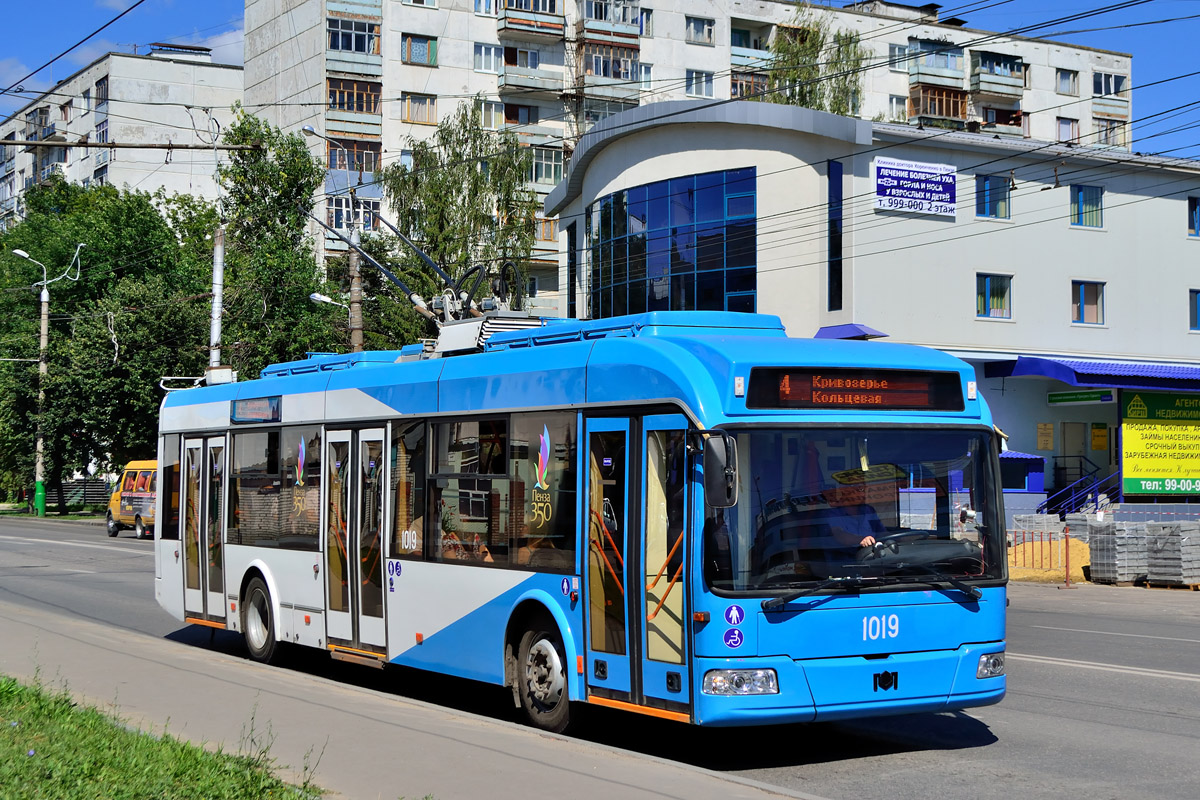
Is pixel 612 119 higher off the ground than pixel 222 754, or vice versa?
pixel 612 119

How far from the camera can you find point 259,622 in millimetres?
14117

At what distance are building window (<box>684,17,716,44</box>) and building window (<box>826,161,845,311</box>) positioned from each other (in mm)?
36253

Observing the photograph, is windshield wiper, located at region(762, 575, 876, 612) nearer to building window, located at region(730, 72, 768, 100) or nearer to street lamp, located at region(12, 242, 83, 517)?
street lamp, located at region(12, 242, 83, 517)

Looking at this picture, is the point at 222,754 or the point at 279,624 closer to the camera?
the point at 222,754

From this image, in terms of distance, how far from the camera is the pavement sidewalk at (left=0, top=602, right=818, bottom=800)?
279 inches

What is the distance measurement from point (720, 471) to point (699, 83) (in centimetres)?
6556

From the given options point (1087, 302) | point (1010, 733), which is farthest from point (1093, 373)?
point (1010, 733)

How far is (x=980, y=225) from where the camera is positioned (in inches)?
1527

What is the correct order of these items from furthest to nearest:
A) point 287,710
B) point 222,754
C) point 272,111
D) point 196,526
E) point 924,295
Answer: point 272,111 → point 924,295 → point 196,526 → point 287,710 → point 222,754

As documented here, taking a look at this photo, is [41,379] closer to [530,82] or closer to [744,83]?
[530,82]

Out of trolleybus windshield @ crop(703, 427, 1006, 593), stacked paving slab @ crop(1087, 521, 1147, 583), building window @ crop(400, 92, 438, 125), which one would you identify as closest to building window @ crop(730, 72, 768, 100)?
building window @ crop(400, 92, 438, 125)

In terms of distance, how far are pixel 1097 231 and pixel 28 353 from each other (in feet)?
145

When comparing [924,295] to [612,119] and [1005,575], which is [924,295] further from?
[1005,575]

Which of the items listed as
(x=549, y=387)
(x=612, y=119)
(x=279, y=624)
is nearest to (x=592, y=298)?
(x=612, y=119)
